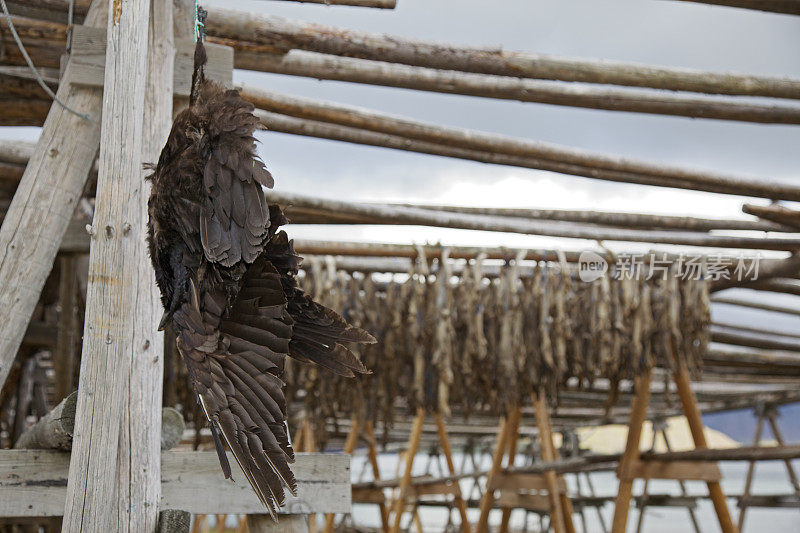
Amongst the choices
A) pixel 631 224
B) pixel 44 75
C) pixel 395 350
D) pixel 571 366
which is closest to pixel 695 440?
pixel 571 366

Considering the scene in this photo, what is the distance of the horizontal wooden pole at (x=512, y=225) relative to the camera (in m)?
4.65

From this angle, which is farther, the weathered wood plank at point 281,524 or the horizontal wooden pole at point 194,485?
the weathered wood plank at point 281,524

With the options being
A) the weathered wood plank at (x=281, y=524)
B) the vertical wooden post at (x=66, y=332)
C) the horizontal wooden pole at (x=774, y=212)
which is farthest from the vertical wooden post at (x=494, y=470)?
the weathered wood plank at (x=281, y=524)

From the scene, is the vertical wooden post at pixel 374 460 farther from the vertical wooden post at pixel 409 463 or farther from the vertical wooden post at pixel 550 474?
the vertical wooden post at pixel 550 474

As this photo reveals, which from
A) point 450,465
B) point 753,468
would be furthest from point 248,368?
point 753,468

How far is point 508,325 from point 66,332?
2.64 meters

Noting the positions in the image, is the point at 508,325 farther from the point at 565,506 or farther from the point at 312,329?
the point at 312,329

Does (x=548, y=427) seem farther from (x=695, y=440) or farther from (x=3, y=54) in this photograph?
(x=3, y=54)

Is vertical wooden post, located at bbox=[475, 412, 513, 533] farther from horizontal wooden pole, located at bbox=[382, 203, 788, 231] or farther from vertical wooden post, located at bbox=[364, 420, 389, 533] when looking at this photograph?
horizontal wooden pole, located at bbox=[382, 203, 788, 231]

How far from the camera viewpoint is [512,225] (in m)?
4.91

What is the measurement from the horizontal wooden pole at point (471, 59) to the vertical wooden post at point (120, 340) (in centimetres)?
110

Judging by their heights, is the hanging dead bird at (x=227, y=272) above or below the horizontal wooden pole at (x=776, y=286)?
below

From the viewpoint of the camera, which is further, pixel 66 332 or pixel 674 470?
pixel 674 470

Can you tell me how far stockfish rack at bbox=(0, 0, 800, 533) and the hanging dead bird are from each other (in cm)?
43
